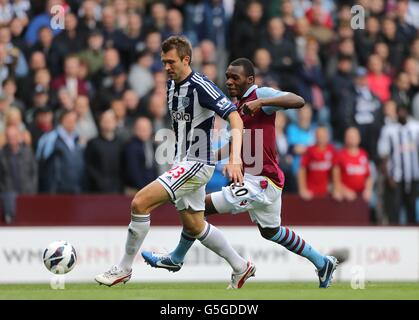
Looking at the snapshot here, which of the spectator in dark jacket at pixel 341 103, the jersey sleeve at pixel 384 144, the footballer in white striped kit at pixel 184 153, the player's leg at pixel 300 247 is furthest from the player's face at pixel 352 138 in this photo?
the footballer in white striped kit at pixel 184 153

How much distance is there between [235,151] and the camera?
10.1 metres

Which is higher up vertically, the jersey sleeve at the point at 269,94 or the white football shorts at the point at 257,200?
the jersey sleeve at the point at 269,94

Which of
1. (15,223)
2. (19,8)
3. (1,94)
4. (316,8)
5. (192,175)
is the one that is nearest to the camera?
(192,175)

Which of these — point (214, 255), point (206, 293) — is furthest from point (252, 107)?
point (214, 255)

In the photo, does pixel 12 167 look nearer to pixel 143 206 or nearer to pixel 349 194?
pixel 349 194

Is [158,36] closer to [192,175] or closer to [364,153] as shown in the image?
[364,153]

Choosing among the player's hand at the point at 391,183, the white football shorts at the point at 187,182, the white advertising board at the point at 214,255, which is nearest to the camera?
the white football shorts at the point at 187,182

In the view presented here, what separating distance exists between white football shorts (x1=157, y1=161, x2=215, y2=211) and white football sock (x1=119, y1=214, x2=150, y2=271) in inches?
13.7

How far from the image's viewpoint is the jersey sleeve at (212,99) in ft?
34.0

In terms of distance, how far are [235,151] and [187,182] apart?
72 centimetres

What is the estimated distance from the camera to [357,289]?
1111 centimetres

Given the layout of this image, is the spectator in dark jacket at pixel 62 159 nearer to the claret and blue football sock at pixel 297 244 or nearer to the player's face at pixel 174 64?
the claret and blue football sock at pixel 297 244

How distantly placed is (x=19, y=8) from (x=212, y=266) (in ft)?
17.1

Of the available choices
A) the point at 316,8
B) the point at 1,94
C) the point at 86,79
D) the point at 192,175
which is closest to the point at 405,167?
the point at 316,8
